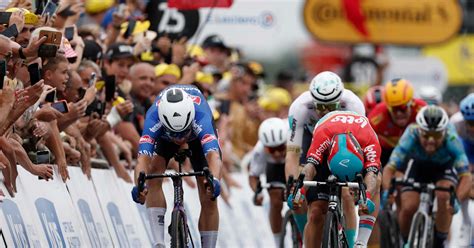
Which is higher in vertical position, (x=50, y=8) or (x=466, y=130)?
(x=50, y=8)

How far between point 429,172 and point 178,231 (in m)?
5.57

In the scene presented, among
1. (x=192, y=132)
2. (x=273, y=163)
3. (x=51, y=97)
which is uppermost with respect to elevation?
(x=51, y=97)

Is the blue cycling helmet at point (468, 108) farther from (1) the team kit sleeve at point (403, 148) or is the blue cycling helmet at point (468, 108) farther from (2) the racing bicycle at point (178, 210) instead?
(2) the racing bicycle at point (178, 210)

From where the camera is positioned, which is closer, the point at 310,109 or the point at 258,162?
the point at 310,109

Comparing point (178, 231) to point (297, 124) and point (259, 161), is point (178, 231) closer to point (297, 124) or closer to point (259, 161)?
point (297, 124)

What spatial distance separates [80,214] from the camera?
49.1 ft

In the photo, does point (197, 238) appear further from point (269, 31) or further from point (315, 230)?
point (269, 31)

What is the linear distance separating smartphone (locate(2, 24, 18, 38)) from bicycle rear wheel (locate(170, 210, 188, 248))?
218cm

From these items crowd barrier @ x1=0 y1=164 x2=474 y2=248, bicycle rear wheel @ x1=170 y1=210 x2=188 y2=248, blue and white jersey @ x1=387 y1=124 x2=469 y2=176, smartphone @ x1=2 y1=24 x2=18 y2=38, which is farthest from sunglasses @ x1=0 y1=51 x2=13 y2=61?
blue and white jersey @ x1=387 y1=124 x2=469 y2=176

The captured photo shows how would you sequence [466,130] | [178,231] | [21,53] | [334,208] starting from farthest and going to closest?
1. [466,130]
2. [334,208]
3. [178,231]
4. [21,53]

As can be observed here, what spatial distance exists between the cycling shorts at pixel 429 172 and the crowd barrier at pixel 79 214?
275 centimetres

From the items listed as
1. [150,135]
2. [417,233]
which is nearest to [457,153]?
[417,233]

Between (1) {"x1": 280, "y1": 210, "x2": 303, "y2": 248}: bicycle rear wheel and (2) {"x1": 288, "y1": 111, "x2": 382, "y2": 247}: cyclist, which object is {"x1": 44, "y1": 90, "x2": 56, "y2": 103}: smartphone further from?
(1) {"x1": 280, "y1": 210, "x2": 303, "y2": 248}: bicycle rear wheel

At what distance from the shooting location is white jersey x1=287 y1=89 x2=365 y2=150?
15305 mm
